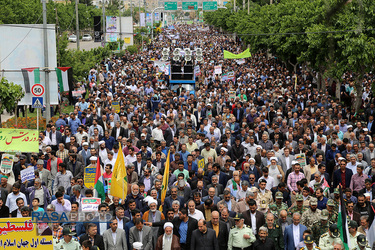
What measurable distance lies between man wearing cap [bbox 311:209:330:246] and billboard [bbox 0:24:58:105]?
14025 millimetres

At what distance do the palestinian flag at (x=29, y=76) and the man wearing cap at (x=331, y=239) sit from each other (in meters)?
14.5

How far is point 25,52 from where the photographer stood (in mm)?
21609

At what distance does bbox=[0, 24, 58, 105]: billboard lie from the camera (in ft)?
69.6

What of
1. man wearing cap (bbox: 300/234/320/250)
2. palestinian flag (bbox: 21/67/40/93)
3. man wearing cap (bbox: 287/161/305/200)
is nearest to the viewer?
man wearing cap (bbox: 300/234/320/250)

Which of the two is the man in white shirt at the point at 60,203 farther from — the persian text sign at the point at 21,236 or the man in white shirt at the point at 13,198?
the persian text sign at the point at 21,236

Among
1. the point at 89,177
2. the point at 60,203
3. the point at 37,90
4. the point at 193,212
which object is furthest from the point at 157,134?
the point at 193,212

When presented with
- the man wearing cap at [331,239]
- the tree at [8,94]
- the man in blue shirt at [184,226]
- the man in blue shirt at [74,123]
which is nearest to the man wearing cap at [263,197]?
the man in blue shirt at [184,226]

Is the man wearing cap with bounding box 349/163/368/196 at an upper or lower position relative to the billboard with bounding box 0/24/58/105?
Answer: lower

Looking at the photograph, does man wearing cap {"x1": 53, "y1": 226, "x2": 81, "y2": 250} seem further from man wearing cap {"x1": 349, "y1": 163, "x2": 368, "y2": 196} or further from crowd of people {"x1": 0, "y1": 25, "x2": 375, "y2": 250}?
man wearing cap {"x1": 349, "y1": 163, "x2": 368, "y2": 196}

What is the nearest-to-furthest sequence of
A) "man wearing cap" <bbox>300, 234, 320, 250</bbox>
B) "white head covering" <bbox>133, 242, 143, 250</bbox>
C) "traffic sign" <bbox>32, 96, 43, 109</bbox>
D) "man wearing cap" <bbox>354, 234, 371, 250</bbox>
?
1. "man wearing cap" <bbox>354, 234, 371, 250</bbox>
2. "man wearing cap" <bbox>300, 234, 320, 250</bbox>
3. "white head covering" <bbox>133, 242, 143, 250</bbox>
4. "traffic sign" <bbox>32, 96, 43, 109</bbox>

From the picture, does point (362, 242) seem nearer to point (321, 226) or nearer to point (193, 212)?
point (321, 226)

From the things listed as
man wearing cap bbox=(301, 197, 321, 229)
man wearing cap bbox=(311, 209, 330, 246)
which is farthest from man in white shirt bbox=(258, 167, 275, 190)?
man wearing cap bbox=(311, 209, 330, 246)

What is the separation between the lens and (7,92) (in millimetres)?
18219

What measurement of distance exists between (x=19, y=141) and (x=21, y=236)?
510cm
